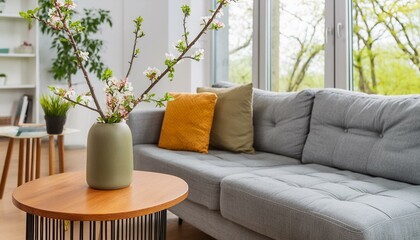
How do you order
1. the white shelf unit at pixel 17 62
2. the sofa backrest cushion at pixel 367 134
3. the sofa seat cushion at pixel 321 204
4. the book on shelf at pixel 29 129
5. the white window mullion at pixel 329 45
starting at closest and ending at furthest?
the sofa seat cushion at pixel 321 204 < the sofa backrest cushion at pixel 367 134 < the book on shelf at pixel 29 129 < the white window mullion at pixel 329 45 < the white shelf unit at pixel 17 62

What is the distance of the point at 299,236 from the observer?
1852 mm

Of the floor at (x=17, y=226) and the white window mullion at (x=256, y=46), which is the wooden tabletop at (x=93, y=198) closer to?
the floor at (x=17, y=226)

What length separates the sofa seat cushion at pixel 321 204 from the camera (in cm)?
169

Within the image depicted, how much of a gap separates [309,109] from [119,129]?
4.39ft

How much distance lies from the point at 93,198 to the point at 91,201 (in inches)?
1.5

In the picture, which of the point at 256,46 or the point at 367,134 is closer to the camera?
the point at 367,134

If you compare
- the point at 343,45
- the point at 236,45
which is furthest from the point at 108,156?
the point at 236,45

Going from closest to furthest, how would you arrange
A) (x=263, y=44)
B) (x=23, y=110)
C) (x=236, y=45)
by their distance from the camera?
1. (x=263, y=44)
2. (x=236, y=45)
3. (x=23, y=110)

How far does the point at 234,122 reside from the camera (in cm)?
305

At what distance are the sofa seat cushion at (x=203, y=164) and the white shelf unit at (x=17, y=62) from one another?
320cm

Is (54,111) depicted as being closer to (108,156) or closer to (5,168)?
(5,168)

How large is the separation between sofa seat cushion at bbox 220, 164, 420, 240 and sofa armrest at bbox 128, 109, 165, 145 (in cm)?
109

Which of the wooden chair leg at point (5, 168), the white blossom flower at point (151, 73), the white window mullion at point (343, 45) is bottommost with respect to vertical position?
the wooden chair leg at point (5, 168)

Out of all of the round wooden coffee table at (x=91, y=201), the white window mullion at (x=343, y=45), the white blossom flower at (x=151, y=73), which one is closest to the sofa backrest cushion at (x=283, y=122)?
the white window mullion at (x=343, y=45)
